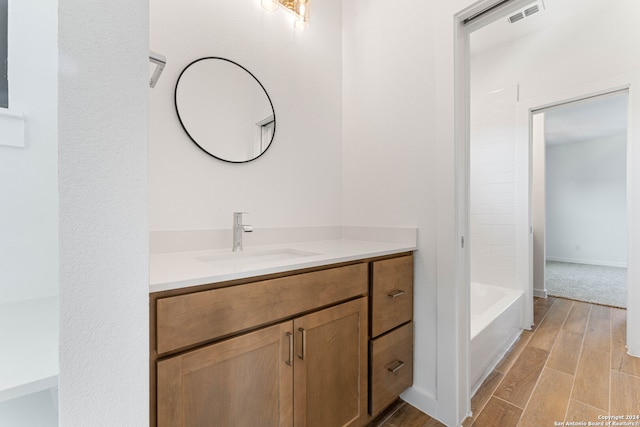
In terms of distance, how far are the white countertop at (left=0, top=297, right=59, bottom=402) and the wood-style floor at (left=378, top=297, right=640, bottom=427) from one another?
1.41m

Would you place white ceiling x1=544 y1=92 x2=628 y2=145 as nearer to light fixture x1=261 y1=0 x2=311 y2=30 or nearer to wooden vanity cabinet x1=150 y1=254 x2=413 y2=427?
light fixture x1=261 y1=0 x2=311 y2=30

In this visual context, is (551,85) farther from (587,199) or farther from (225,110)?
(587,199)

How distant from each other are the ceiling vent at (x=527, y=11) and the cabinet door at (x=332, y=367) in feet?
8.80

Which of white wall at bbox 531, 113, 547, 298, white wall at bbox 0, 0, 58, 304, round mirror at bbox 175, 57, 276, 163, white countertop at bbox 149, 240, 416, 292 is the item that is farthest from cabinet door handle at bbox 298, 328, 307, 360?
white wall at bbox 531, 113, 547, 298

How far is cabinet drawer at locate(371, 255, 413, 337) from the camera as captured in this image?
126cm

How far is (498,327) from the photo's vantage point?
1.93 metres

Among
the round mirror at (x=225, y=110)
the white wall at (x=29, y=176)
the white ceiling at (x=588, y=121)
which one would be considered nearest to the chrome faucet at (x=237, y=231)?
the round mirror at (x=225, y=110)

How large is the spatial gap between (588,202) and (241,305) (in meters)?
7.21

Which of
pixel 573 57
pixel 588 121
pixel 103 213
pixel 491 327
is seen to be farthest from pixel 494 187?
pixel 588 121

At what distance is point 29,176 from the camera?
2.62ft

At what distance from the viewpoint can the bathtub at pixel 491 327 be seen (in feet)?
5.41

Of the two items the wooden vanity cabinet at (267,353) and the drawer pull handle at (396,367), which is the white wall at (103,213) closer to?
the wooden vanity cabinet at (267,353)

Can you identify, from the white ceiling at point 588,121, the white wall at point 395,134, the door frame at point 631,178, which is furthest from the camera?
the white ceiling at point 588,121

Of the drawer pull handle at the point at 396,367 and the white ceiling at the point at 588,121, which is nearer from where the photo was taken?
the drawer pull handle at the point at 396,367
